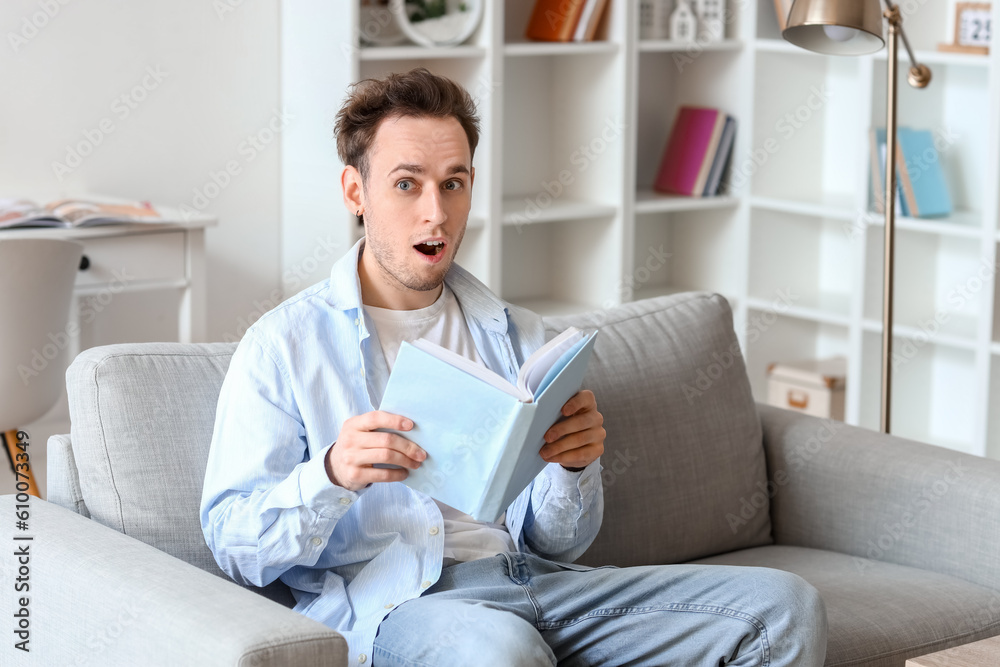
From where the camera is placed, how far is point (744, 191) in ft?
13.0

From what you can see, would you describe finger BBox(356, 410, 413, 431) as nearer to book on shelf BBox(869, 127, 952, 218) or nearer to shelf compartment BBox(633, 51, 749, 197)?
book on shelf BBox(869, 127, 952, 218)

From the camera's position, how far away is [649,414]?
2.06 metres

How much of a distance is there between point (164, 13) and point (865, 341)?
7.22 ft

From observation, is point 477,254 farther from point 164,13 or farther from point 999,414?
point 999,414

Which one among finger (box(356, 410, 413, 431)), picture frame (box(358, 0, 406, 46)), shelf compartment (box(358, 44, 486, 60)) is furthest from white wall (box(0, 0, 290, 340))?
finger (box(356, 410, 413, 431))

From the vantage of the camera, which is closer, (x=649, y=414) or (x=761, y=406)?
(x=649, y=414)

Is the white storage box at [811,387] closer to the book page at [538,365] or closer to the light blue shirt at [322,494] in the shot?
the light blue shirt at [322,494]

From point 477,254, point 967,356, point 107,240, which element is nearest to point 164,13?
point 107,240

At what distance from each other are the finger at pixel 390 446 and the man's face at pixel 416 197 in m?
0.31

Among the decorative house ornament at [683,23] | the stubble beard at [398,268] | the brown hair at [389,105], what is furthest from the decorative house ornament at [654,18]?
the stubble beard at [398,268]

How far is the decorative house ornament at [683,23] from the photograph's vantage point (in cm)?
379

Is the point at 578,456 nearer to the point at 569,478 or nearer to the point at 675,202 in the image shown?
the point at 569,478

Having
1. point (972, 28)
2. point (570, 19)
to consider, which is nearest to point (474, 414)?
point (570, 19)

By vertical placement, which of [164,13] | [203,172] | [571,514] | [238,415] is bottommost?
[571,514]
